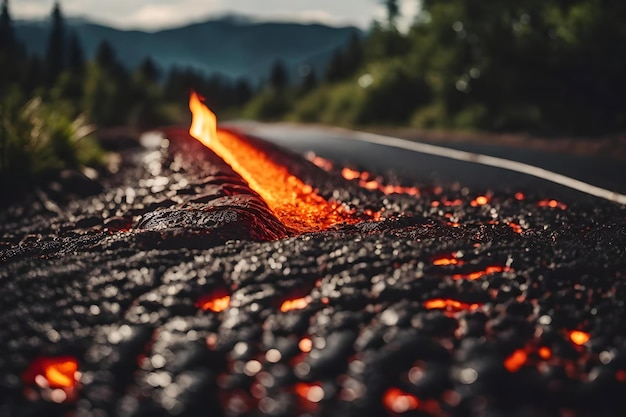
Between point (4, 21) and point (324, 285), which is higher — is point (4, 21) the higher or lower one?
the higher one

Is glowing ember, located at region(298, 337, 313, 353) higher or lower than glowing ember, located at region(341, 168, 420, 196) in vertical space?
higher

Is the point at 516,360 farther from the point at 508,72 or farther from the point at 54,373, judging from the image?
the point at 508,72

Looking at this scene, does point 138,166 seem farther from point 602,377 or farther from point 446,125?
point 446,125

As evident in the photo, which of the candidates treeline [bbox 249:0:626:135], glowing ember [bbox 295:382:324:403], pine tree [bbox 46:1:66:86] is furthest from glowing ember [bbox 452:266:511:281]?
pine tree [bbox 46:1:66:86]

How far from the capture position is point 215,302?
2506 millimetres

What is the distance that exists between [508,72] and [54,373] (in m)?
16.3

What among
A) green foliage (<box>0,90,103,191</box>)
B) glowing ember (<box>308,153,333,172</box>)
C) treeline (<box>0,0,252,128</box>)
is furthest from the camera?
treeline (<box>0,0,252,128</box>)

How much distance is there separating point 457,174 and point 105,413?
6.12 metres

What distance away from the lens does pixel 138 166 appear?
30.9ft

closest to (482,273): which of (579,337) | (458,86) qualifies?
(579,337)

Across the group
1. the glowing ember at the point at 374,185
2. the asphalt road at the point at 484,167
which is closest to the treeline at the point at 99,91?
the asphalt road at the point at 484,167

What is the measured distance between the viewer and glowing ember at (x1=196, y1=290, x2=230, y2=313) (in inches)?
96.3

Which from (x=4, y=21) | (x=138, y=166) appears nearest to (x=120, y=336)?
(x=138, y=166)

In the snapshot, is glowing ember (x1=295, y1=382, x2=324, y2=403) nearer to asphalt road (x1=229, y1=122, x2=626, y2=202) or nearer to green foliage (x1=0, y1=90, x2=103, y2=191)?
asphalt road (x1=229, y1=122, x2=626, y2=202)
